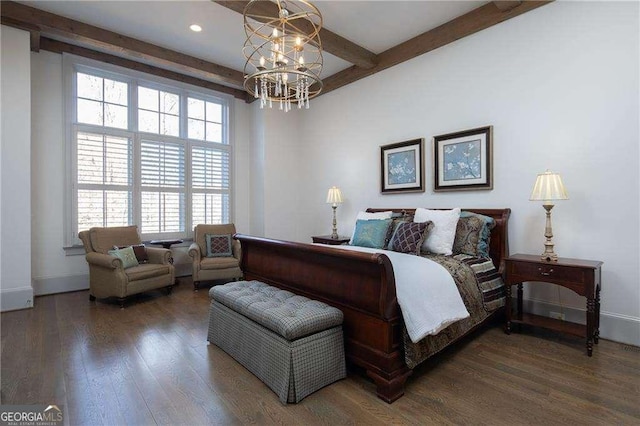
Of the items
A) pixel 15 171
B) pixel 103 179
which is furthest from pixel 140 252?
pixel 15 171

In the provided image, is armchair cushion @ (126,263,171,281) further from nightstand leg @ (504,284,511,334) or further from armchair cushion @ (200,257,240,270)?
nightstand leg @ (504,284,511,334)

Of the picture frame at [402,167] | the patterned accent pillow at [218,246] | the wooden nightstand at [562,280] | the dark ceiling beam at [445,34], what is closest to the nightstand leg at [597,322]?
the wooden nightstand at [562,280]

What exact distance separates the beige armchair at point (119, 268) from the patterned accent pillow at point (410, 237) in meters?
2.99

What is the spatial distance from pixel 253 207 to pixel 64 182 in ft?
9.16

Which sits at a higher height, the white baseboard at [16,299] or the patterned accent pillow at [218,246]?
the patterned accent pillow at [218,246]

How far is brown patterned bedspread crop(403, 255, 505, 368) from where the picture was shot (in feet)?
6.91

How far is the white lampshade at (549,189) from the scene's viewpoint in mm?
2707

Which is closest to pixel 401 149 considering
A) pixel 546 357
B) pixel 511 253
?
pixel 511 253

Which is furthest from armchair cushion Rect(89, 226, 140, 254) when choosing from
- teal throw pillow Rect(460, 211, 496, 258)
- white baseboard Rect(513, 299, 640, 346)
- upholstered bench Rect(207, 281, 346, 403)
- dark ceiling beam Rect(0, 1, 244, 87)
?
white baseboard Rect(513, 299, 640, 346)

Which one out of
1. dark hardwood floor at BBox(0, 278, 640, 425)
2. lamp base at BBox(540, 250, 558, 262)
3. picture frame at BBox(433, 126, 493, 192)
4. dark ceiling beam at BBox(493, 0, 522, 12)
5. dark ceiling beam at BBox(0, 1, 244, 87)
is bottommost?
dark hardwood floor at BBox(0, 278, 640, 425)

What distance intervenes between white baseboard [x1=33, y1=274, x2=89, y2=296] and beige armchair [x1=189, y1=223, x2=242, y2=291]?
1.51m

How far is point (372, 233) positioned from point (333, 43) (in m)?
2.39

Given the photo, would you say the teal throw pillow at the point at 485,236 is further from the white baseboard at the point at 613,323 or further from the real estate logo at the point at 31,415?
the real estate logo at the point at 31,415

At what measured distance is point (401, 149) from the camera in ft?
14.2
